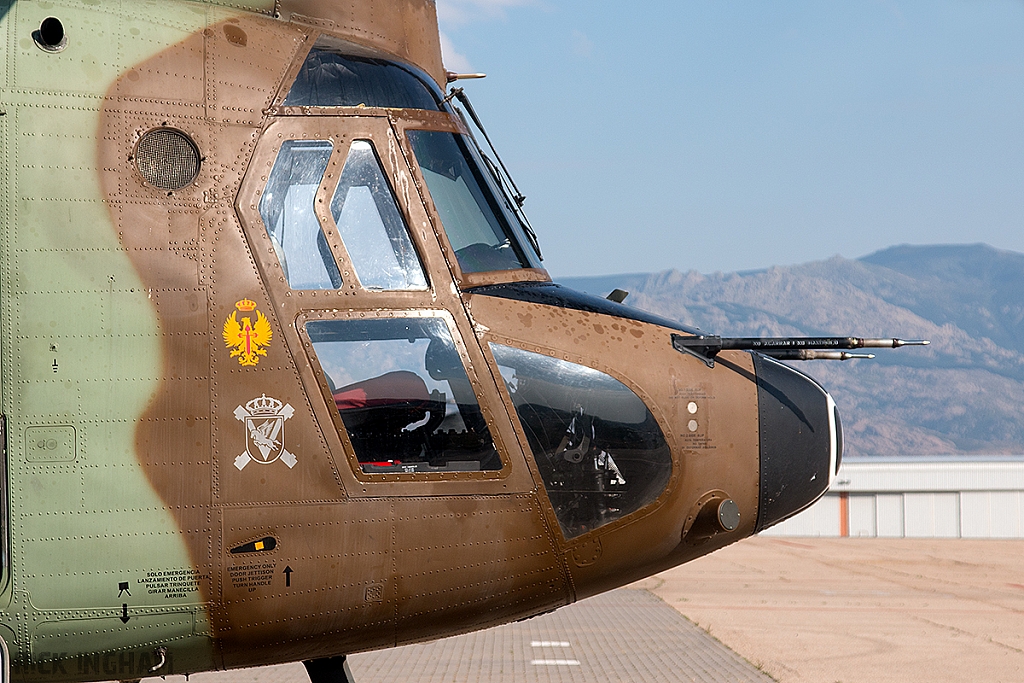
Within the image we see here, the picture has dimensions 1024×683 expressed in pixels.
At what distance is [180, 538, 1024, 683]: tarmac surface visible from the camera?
462 inches

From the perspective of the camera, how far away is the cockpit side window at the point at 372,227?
16.3 feet

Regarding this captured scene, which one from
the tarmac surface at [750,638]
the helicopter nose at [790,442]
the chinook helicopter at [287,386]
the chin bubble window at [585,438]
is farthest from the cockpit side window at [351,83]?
→ the tarmac surface at [750,638]

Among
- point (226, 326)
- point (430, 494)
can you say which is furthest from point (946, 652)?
point (226, 326)

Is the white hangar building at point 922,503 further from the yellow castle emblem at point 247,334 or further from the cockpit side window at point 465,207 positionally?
the yellow castle emblem at point 247,334

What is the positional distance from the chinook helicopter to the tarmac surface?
6675 millimetres

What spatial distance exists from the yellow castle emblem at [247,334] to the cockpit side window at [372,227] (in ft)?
1.60

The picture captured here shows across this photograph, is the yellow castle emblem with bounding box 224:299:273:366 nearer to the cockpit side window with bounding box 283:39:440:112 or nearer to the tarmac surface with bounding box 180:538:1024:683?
the cockpit side window with bounding box 283:39:440:112

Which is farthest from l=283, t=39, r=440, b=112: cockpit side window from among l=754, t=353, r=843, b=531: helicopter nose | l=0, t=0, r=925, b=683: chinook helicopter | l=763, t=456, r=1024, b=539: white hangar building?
l=763, t=456, r=1024, b=539: white hangar building

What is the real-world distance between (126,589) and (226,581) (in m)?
0.42

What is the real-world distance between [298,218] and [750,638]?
38.0 ft

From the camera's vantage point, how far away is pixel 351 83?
5.17 m

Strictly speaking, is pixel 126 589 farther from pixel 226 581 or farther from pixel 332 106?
pixel 332 106

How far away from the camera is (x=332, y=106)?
5.09 metres

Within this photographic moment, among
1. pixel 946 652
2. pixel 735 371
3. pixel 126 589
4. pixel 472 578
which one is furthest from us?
pixel 946 652
